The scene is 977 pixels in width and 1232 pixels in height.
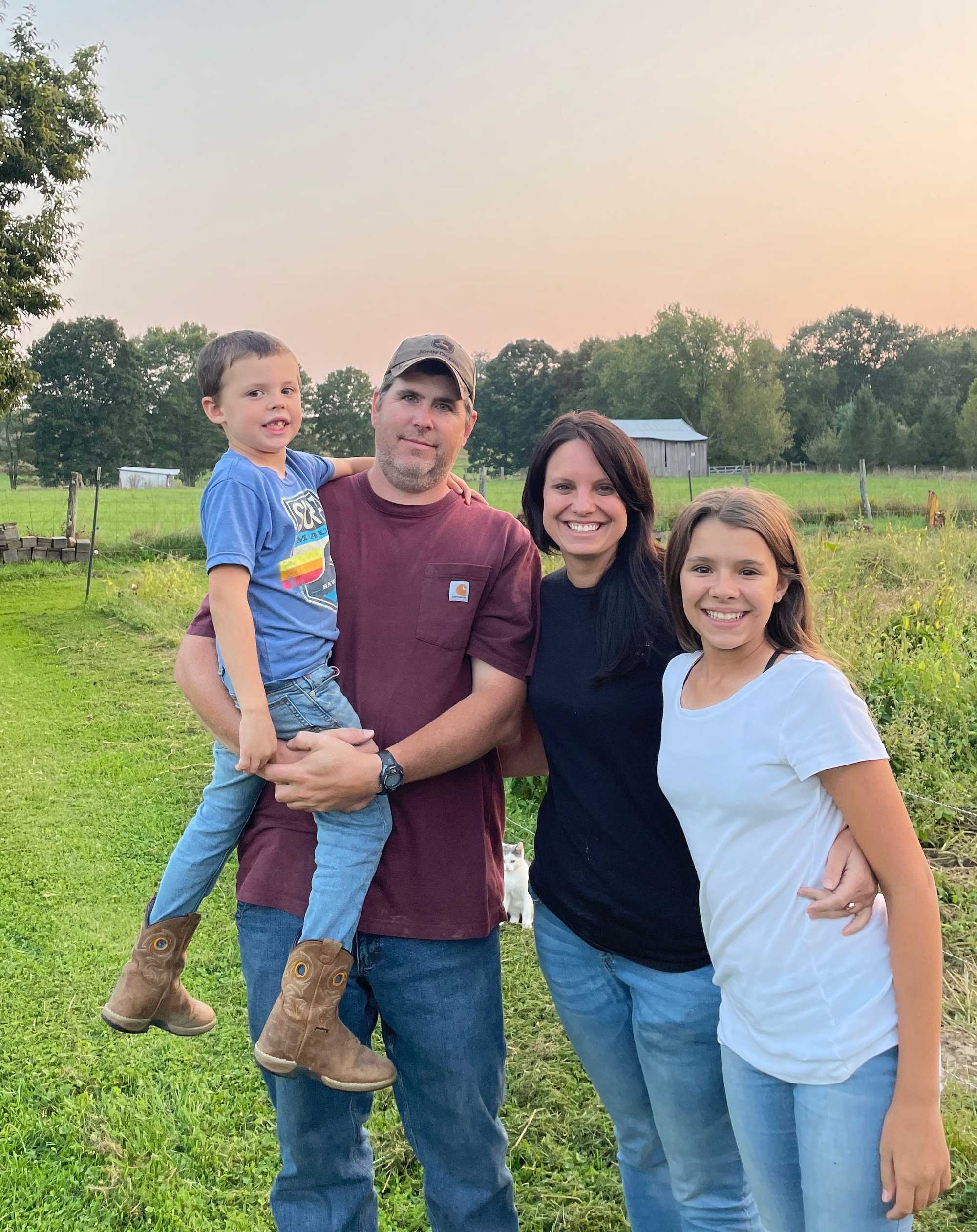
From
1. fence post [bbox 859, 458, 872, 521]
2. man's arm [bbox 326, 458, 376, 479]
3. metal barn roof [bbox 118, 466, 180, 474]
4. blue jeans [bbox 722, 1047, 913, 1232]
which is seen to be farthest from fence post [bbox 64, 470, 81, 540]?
metal barn roof [bbox 118, 466, 180, 474]

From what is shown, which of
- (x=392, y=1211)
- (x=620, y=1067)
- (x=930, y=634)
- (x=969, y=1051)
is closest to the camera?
(x=620, y=1067)

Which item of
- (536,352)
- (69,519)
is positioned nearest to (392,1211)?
(69,519)

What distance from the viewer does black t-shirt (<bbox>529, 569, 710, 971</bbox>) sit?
1830 mm

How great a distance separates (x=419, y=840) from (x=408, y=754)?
0.77ft

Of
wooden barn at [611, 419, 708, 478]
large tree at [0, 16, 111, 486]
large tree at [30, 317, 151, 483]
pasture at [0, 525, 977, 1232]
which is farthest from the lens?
large tree at [30, 317, 151, 483]

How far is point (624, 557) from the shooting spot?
77.3 inches

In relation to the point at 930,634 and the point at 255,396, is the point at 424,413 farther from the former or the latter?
the point at 930,634

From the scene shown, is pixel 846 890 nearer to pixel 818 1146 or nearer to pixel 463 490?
pixel 818 1146

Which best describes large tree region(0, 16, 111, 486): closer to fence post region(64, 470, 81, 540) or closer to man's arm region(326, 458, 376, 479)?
fence post region(64, 470, 81, 540)

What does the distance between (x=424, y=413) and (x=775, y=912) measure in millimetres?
1194

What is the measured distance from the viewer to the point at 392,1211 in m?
2.76

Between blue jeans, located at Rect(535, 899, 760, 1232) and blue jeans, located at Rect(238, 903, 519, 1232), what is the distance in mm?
190

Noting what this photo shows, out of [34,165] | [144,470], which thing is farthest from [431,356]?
[144,470]

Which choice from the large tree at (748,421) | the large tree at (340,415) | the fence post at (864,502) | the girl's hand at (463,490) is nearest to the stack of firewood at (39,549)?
the fence post at (864,502)
